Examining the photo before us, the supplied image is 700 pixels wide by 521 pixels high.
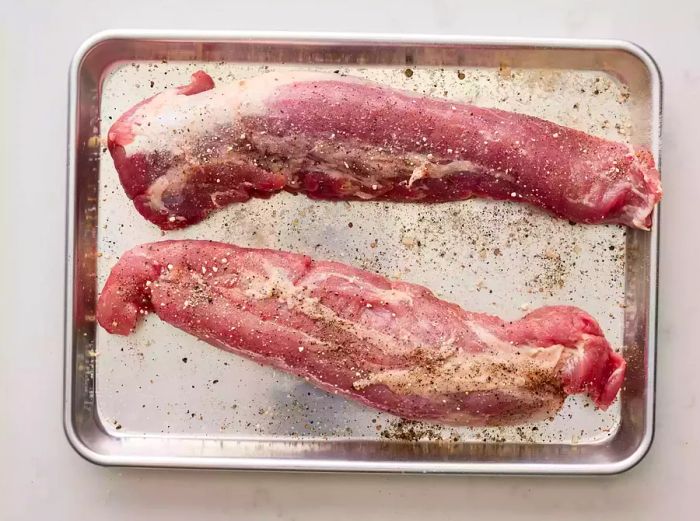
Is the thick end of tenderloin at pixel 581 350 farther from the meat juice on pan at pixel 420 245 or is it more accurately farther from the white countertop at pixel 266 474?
the white countertop at pixel 266 474

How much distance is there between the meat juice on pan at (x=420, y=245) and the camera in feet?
6.32

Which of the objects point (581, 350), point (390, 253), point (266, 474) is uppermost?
point (390, 253)

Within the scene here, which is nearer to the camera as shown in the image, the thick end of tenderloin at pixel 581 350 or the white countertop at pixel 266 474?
the thick end of tenderloin at pixel 581 350

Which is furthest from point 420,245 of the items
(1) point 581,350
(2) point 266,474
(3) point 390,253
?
(2) point 266,474

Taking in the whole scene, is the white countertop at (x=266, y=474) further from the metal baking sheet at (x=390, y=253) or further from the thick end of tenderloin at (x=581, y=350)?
the thick end of tenderloin at (x=581, y=350)

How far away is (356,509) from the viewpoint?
197cm

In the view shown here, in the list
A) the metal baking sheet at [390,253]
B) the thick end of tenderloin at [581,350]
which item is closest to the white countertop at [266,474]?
the metal baking sheet at [390,253]

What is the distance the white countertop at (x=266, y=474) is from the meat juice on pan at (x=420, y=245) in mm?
173

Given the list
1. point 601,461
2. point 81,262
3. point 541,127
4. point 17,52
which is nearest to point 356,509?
point 601,461

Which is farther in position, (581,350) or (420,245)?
(420,245)

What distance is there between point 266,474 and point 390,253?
798 millimetres

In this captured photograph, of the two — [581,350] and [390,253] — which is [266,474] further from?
[581,350]

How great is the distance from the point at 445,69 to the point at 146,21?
95cm

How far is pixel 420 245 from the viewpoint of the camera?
193cm
